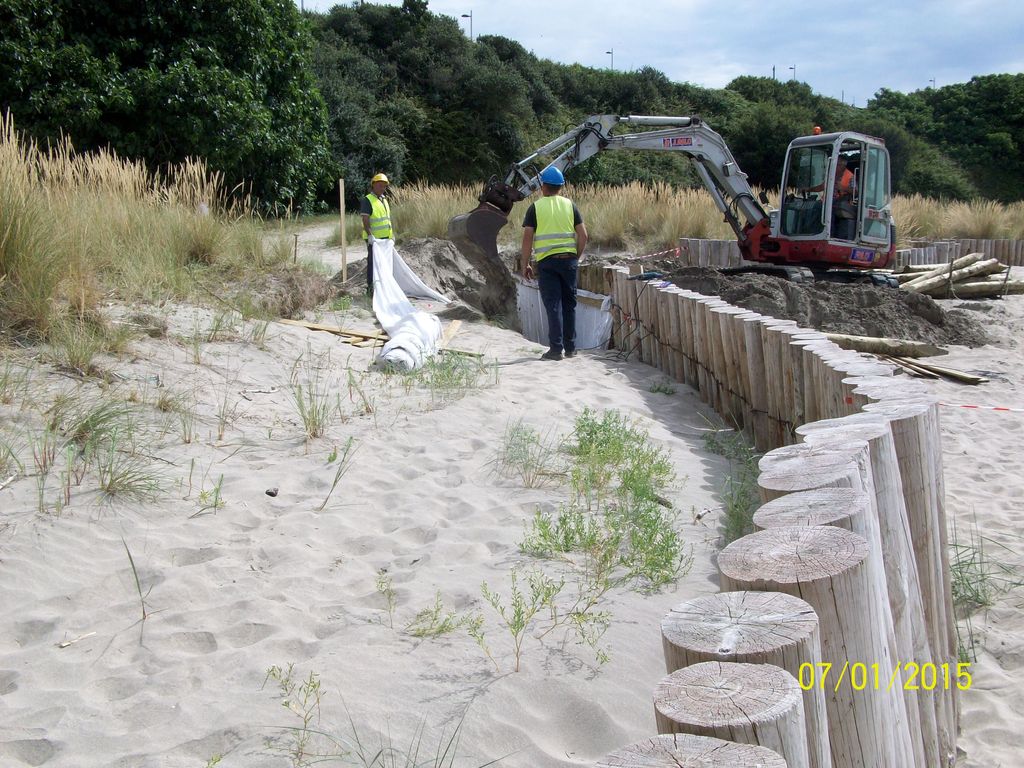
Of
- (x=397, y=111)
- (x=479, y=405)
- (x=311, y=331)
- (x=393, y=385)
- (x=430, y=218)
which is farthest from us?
(x=397, y=111)

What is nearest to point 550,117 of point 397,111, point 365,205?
point 397,111

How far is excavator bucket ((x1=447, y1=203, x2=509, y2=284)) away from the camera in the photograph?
450 inches

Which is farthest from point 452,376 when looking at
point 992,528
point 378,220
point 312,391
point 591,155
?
point 591,155

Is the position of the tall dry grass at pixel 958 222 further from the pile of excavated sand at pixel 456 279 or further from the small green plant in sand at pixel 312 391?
the small green plant in sand at pixel 312 391

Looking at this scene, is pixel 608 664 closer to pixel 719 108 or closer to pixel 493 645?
pixel 493 645

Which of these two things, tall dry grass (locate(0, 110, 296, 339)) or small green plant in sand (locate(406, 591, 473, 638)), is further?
tall dry grass (locate(0, 110, 296, 339))

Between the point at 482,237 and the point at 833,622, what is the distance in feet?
32.7

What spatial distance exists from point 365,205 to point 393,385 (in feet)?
15.3

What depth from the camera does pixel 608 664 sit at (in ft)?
9.57

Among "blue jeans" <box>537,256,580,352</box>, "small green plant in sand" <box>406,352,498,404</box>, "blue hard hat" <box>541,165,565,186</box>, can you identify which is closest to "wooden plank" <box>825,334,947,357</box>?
"blue jeans" <box>537,256,580,352</box>

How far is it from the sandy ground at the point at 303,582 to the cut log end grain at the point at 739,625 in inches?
34.4

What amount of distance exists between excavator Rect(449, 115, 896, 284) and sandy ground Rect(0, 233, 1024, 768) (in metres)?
6.68

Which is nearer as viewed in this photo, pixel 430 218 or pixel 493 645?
pixel 493 645
